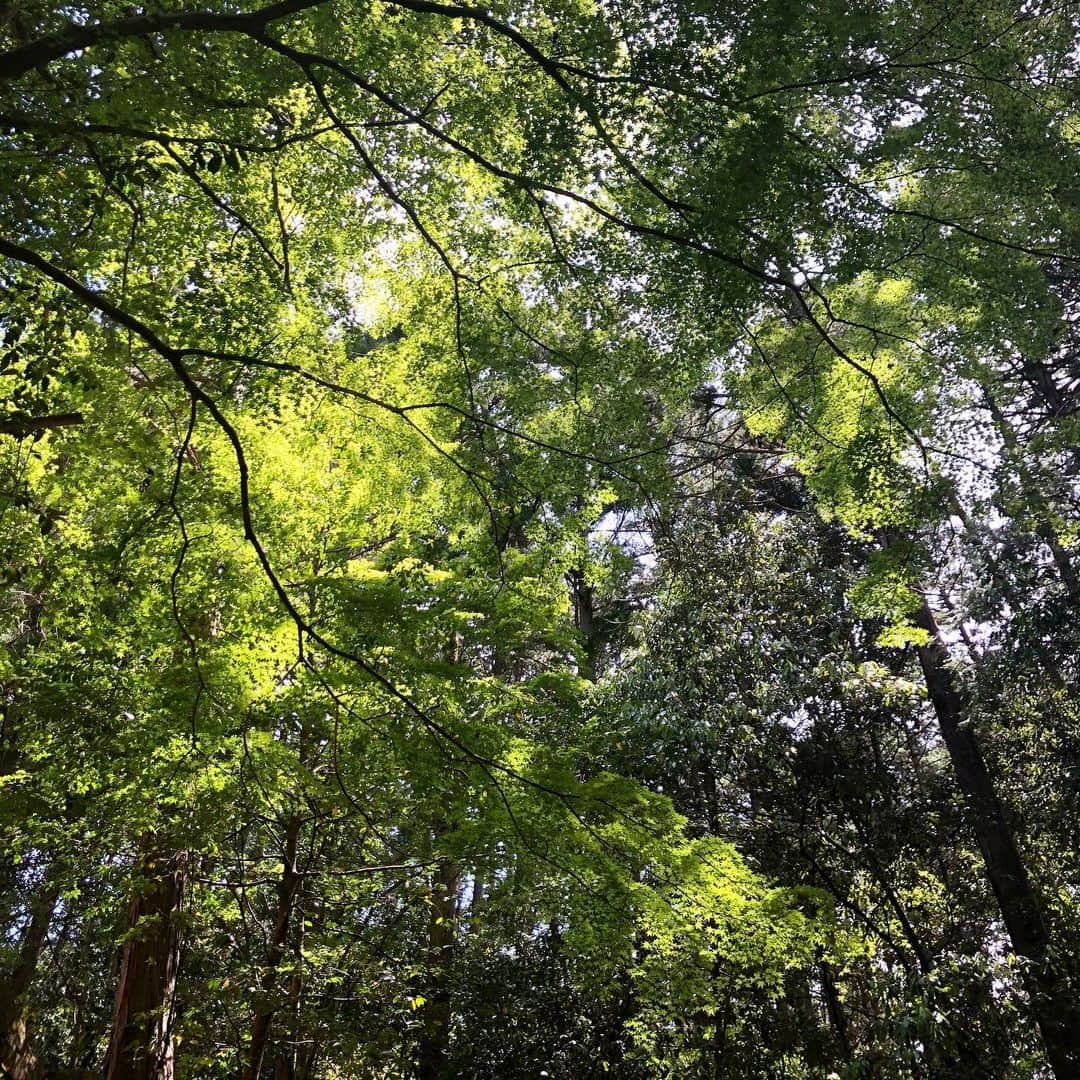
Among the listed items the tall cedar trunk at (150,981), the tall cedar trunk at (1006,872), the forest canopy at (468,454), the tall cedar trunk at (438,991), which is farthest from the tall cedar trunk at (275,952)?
the tall cedar trunk at (1006,872)

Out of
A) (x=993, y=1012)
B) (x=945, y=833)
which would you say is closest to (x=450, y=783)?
(x=993, y=1012)

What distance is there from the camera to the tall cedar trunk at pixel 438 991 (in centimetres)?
627

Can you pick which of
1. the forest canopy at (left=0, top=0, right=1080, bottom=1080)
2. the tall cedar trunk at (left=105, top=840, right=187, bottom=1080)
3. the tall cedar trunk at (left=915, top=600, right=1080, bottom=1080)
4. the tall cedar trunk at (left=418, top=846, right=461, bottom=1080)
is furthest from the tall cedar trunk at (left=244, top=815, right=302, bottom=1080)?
the tall cedar trunk at (left=915, top=600, right=1080, bottom=1080)

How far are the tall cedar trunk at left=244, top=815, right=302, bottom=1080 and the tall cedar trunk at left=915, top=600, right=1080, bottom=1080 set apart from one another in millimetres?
5558

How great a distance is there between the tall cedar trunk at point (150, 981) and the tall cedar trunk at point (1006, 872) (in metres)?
6.16

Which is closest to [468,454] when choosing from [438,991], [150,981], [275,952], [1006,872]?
[275,952]

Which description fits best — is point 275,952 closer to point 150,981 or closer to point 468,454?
point 150,981

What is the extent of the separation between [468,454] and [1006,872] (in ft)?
22.2

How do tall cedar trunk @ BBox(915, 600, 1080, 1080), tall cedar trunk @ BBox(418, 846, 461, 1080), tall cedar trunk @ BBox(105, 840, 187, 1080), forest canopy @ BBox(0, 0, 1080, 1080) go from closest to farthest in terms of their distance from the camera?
1. forest canopy @ BBox(0, 0, 1080, 1080)
2. tall cedar trunk @ BBox(105, 840, 187, 1080)
3. tall cedar trunk @ BBox(915, 600, 1080, 1080)
4. tall cedar trunk @ BBox(418, 846, 461, 1080)

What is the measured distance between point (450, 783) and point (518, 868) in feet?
2.24

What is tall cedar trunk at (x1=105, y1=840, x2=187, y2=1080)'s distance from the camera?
4375 millimetres

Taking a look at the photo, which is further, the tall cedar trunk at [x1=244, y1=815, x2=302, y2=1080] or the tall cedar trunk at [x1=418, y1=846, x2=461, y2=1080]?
the tall cedar trunk at [x1=418, y1=846, x2=461, y2=1080]

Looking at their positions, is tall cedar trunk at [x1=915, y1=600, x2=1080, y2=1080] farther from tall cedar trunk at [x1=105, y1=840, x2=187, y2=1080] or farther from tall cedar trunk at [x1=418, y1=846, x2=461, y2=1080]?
tall cedar trunk at [x1=105, y1=840, x2=187, y2=1080]

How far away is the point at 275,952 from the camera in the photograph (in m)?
4.72
